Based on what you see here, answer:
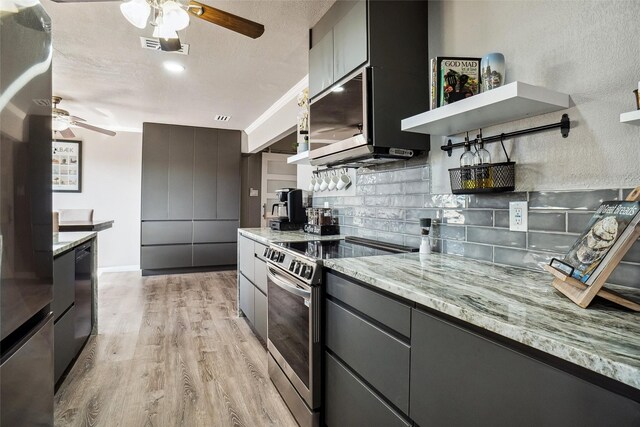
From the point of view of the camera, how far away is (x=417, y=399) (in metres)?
1.03

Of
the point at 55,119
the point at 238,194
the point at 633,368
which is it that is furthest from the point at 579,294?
the point at 238,194

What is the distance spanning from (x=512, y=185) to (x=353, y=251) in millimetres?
870

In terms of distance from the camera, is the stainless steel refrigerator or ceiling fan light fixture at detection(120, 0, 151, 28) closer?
the stainless steel refrigerator

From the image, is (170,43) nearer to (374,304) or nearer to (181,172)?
(374,304)

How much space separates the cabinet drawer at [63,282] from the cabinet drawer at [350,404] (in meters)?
1.62

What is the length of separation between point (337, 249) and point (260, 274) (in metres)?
0.91

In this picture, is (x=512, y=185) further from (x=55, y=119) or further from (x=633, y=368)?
(x=55, y=119)

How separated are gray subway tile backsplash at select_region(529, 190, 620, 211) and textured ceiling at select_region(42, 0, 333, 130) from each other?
1.76 m

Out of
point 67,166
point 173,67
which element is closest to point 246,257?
point 173,67

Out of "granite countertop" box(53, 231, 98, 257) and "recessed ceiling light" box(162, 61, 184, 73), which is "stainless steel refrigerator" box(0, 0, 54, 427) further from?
"recessed ceiling light" box(162, 61, 184, 73)

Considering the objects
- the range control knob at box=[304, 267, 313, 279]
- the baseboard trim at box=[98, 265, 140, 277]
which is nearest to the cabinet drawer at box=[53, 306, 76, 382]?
the range control knob at box=[304, 267, 313, 279]

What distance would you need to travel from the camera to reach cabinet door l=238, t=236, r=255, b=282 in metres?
2.95

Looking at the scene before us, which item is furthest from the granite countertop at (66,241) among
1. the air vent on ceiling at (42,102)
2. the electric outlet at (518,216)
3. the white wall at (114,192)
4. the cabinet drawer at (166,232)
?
the white wall at (114,192)

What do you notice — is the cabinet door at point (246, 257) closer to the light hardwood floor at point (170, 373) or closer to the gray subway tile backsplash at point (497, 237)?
the light hardwood floor at point (170, 373)
